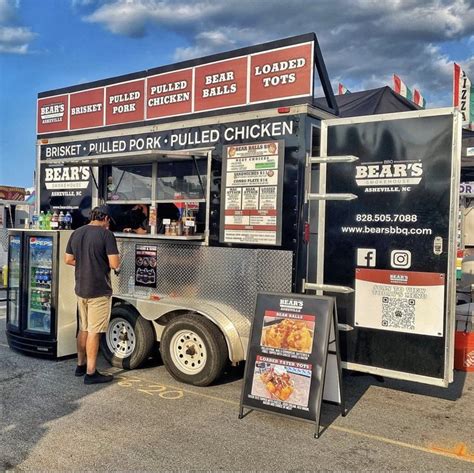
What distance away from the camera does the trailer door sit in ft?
13.9

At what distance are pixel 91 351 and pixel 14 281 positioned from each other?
82.0 inches

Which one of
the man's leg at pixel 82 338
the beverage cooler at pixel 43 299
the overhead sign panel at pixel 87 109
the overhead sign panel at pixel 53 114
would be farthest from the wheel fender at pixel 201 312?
the overhead sign panel at pixel 53 114

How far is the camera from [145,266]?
19.4ft

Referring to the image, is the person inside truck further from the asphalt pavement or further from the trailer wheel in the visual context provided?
the asphalt pavement

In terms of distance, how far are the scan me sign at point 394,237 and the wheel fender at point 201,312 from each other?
103 centimetres

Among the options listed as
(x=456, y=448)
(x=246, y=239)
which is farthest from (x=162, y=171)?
(x=456, y=448)

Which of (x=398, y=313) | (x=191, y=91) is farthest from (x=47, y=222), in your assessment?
(x=398, y=313)

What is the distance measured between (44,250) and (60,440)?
117 inches

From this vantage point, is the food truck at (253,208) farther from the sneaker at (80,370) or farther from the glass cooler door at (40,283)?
the sneaker at (80,370)

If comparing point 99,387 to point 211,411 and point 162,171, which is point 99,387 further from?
point 162,171

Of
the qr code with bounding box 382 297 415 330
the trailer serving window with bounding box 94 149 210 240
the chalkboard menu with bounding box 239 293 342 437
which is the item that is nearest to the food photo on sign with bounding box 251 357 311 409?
the chalkboard menu with bounding box 239 293 342 437

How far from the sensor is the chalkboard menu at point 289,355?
4.19 m

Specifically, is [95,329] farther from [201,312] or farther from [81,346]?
[201,312]

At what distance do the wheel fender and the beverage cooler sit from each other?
88 centimetres
